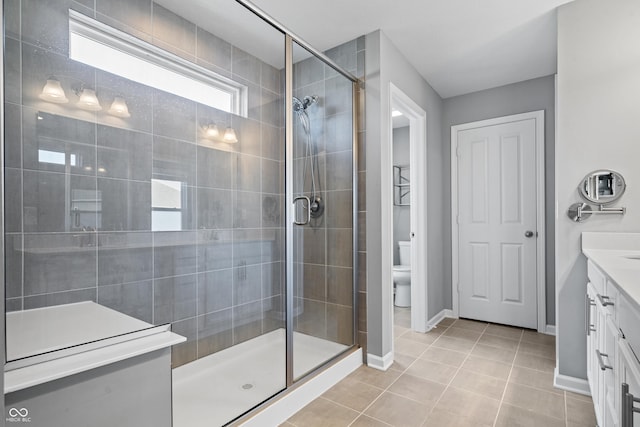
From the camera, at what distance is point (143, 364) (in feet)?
3.50

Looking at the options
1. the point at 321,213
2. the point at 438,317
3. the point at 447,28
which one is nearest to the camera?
the point at 321,213

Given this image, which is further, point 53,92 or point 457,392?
point 457,392

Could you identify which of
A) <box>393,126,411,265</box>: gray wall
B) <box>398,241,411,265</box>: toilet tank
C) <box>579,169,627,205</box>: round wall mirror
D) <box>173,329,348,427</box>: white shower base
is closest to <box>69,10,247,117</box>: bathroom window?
<box>173,329,348,427</box>: white shower base

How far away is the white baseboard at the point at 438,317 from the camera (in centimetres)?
344

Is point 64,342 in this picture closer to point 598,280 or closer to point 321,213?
point 321,213

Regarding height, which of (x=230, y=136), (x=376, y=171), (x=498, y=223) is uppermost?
(x=230, y=136)

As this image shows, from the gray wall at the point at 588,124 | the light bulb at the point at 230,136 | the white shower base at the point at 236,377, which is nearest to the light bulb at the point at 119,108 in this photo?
the light bulb at the point at 230,136

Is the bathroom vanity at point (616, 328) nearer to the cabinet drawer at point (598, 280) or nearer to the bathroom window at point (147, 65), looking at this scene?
the cabinet drawer at point (598, 280)

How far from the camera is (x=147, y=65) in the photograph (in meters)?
1.89

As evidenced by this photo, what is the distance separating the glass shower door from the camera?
2209 mm

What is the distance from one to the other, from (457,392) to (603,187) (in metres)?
1.57

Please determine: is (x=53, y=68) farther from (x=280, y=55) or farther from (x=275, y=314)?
(x=275, y=314)

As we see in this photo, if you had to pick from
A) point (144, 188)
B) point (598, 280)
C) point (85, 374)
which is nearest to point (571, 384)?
point (598, 280)

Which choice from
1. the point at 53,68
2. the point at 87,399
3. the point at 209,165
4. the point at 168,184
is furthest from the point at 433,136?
the point at 87,399
